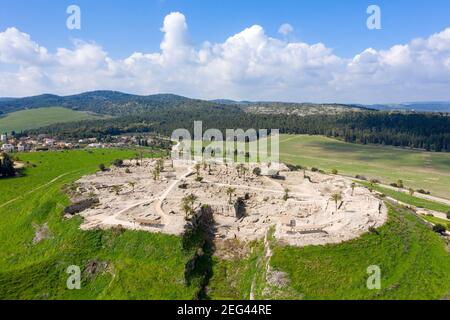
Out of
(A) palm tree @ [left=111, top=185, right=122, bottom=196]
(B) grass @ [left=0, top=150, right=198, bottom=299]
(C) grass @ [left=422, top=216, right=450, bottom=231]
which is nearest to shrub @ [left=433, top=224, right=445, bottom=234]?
(C) grass @ [left=422, top=216, right=450, bottom=231]

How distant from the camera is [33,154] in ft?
620

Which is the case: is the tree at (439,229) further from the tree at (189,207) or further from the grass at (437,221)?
the tree at (189,207)

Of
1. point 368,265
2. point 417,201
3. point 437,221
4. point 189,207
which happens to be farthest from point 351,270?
point 417,201

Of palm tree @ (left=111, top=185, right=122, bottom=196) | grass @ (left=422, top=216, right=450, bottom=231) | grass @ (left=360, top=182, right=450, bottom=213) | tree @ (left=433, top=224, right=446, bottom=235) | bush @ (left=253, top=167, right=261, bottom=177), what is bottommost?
grass @ (left=360, top=182, right=450, bottom=213)

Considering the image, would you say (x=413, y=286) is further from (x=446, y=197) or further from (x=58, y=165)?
(x=58, y=165)

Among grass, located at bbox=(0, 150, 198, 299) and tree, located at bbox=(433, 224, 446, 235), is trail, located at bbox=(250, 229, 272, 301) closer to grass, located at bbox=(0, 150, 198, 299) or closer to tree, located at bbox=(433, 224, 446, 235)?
grass, located at bbox=(0, 150, 198, 299)

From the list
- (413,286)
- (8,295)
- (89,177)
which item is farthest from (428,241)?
(89,177)

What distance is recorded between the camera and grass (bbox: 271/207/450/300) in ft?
188

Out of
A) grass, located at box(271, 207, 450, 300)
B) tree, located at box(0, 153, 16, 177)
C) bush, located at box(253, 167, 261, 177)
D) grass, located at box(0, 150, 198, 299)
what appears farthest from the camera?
tree, located at box(0, 153, 16, 177)

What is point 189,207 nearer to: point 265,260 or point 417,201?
point 265,260

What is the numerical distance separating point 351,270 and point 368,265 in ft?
13.6

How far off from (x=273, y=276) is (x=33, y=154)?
172 meters

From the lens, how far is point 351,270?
61.1 m

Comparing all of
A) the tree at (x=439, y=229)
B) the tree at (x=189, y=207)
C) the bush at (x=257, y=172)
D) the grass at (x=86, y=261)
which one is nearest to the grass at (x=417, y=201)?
the tree at (x=439, y=229)
